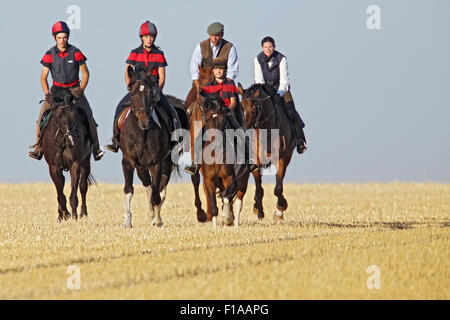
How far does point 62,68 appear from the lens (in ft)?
53.3

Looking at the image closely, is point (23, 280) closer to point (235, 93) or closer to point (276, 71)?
point (235, 93)

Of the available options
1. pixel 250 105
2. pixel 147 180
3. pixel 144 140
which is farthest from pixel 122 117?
pixel 250 105

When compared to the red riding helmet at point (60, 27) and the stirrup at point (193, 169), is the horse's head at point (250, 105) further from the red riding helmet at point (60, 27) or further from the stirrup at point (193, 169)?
the red riding helmet at point (60, 27)

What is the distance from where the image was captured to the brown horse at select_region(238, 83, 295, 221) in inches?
633

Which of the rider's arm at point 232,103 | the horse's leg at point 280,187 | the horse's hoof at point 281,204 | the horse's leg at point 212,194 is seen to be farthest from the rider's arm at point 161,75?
the horse's hoof at point 281,204

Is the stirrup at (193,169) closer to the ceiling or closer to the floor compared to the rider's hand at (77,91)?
closer to the floor

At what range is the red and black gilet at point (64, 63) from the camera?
16.2m

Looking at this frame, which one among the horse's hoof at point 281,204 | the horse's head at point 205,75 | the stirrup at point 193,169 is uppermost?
the horse's head at point 205,75

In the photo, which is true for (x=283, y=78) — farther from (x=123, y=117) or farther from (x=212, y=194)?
Answer: (x=212, y=194)

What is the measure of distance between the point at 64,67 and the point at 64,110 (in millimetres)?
939

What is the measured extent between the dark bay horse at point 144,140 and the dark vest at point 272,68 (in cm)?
319

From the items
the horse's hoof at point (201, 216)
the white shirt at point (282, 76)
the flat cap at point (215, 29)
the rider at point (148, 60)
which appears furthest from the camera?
the white shirt at point (282, 76)

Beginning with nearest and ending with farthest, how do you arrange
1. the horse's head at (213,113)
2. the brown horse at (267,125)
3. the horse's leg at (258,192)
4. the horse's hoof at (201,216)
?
the horse's head at (213,113), the brown horse at (267,125), the horse's hoof at (201,216), the horse's leg at (258,192)
